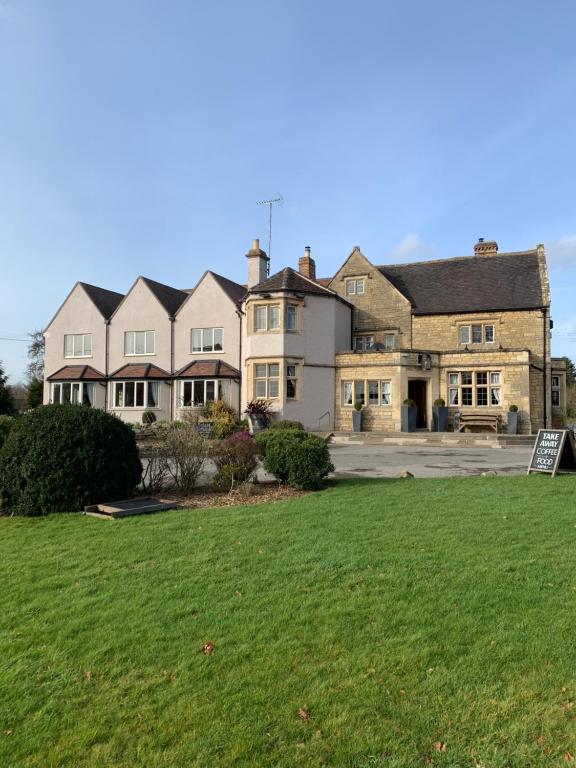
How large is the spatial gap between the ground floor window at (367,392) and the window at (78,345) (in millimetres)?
18252

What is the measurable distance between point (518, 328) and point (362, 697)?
95.7 ft

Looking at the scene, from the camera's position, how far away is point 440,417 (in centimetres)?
2728

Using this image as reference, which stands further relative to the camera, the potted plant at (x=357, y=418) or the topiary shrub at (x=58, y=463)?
the potted plant at (x=357, y=418)

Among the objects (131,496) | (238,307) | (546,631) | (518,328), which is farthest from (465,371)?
(546,631)

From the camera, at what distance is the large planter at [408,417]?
88.4ft

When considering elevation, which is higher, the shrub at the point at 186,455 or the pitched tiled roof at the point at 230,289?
the pitched tiled roof at the point at 230,289

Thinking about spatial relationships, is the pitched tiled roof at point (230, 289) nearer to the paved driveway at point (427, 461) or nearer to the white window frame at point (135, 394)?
A: the white window frame at point (135, 394)

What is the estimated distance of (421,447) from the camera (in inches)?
910

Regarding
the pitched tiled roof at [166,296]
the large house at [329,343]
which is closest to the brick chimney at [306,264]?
the large house at [329,343]

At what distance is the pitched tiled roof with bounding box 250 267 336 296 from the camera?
28.7 m

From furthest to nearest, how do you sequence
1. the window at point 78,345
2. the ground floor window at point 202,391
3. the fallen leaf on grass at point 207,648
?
the window at point 78,345, the ground floor window at point 202,391, the fallen leaf on grass at point 207,648

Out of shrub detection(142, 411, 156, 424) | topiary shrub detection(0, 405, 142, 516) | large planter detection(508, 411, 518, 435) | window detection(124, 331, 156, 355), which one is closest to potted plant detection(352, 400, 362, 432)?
large planter detection(508, 411, 518, 435)

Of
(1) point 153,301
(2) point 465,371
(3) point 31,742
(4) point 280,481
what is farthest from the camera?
(1) point 153,301

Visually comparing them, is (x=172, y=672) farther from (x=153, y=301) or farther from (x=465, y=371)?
(x=153, y=301)
